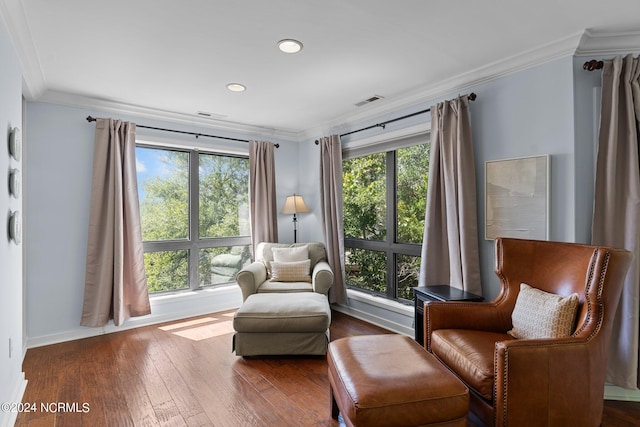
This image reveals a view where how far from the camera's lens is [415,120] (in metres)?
3.29

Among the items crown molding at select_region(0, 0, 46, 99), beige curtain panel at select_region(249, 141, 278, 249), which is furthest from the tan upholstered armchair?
crown molding at select_region(0, 0, 46, 99)

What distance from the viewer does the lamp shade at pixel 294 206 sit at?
174 inches

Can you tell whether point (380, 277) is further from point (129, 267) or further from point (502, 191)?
point (129, 267)

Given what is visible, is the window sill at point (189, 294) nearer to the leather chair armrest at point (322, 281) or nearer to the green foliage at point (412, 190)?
the leather chair armrest at point (322, 281)

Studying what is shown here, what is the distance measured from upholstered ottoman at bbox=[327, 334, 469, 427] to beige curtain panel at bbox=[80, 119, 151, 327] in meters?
2.66

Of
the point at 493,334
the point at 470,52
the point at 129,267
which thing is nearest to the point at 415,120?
the point at 470,52

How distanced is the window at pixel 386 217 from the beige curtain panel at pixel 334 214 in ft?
0.70

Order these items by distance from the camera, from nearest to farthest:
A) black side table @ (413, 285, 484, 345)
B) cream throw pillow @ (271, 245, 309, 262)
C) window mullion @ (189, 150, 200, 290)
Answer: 1. black side table @ (413, 285, 484, 345)
2. cream throw pillow @ (271, 245, 309, 262)
3. window mullion @ (189, 150, 200, 290)

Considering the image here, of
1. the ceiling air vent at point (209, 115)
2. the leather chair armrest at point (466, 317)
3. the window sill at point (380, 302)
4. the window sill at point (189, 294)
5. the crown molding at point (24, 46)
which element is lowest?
the window sill at point (380, 302)

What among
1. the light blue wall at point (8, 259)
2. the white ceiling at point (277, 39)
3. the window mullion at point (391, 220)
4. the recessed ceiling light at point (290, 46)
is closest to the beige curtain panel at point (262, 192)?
the white ceiling at point (277, 39)

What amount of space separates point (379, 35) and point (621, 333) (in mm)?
2503

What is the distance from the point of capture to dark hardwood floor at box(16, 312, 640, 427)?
2.03 m

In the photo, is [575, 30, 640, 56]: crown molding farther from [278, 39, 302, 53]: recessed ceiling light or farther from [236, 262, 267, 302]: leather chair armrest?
[236, 262, 267, 302]: leather chair armrest

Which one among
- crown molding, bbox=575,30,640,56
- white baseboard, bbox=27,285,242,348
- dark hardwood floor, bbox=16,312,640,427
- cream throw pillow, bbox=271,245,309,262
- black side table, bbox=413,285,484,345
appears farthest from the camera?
cream throw pillow, bbox=271,245,309,262
